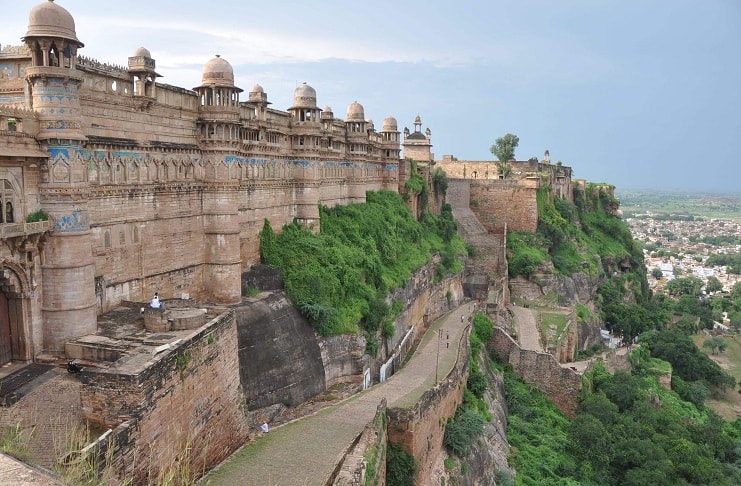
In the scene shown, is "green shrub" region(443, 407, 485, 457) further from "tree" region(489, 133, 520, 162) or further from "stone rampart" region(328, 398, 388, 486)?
"tree" region(489, 133, 520, 162)

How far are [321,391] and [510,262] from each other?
25.6 m

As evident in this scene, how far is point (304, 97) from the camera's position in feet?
87.0

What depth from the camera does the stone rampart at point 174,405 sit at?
37.4 feet

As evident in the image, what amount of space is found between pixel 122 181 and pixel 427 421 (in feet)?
38.7

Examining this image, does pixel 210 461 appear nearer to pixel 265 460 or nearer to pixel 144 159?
pixel 265 460

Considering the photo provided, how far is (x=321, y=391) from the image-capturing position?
71.2 feet

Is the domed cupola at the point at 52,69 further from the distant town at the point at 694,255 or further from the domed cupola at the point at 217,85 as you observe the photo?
the distant town at the point at 694,255

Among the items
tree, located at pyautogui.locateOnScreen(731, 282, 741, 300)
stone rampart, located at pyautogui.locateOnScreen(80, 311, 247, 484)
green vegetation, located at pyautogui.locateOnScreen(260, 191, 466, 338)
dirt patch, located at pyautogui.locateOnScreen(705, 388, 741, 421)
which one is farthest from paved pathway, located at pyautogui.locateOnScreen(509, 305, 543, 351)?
tree, located at pyautogui.locateOnScreen(731, 282, 741, 300)

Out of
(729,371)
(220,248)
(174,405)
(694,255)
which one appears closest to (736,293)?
(729,371)

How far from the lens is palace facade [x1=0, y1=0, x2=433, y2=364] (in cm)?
1369

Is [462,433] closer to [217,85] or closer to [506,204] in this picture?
[217,85]

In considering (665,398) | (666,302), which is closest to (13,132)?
(665,398)

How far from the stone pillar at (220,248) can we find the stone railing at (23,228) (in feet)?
22.9

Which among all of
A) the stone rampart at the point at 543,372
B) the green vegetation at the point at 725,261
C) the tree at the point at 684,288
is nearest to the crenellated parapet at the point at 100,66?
the stone rampart at the point at 543,372
